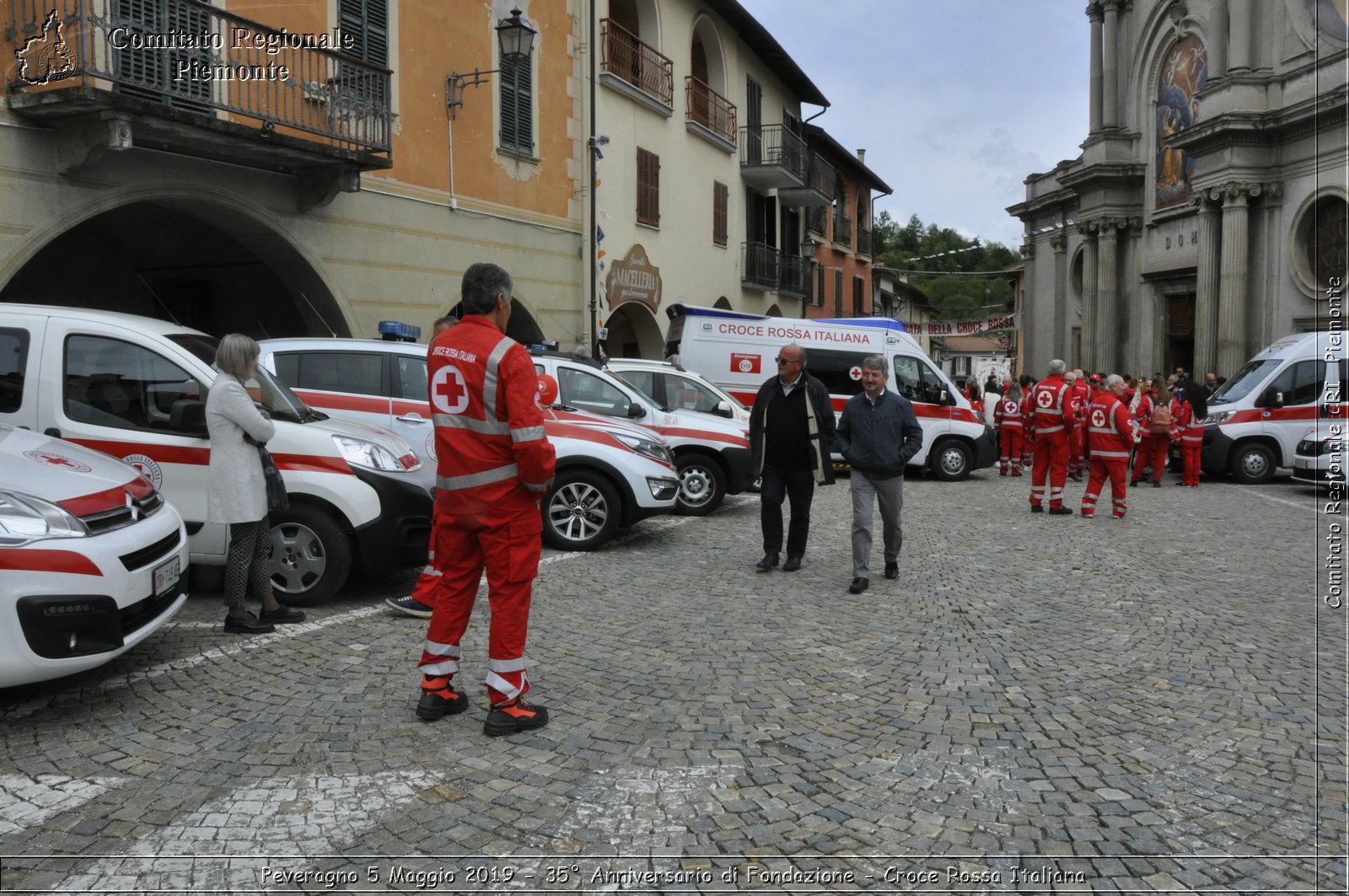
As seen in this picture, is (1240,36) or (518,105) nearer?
(518,105)

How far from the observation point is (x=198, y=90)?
427 inches

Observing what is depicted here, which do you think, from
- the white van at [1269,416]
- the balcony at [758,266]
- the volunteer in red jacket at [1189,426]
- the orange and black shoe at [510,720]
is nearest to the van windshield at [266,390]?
the orange and black shoe at [510,720]

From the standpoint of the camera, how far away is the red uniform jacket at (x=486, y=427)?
4.44 meters

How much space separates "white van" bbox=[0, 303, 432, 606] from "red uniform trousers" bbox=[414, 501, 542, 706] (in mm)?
2325

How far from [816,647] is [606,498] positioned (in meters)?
3.61

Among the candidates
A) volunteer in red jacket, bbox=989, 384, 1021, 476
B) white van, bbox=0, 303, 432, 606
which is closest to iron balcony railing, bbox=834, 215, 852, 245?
volunteer in red jacket, bbox=989, 384, 1021, 476

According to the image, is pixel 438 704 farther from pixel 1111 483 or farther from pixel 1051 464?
pixel 1051 464

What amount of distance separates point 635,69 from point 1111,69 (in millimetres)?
23252

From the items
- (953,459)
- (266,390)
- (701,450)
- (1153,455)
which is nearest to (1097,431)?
(701,450)

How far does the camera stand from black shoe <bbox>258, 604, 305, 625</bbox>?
627 cm

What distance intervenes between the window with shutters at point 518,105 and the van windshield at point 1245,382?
13.2 metres

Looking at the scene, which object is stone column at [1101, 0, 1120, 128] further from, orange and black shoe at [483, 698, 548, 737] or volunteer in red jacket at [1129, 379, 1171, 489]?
orange and black shoe at [483, 698, 548, 737]

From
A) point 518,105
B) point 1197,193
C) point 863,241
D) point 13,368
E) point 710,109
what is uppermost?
point 710,109

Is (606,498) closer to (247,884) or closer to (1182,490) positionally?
(247,884)
